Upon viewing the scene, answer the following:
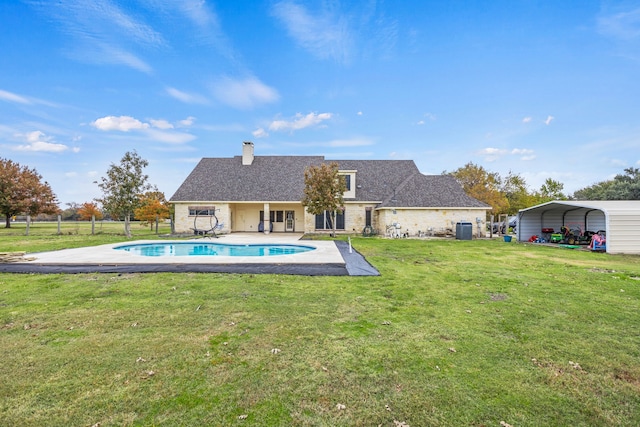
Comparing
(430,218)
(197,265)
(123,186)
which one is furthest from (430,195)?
(123,186)

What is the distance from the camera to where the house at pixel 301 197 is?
65.8 feet

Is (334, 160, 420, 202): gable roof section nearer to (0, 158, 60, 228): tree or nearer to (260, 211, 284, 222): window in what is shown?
(260, 211, 284, 222): window

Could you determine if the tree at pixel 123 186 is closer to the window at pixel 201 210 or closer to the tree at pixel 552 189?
the window at pixel 201 210

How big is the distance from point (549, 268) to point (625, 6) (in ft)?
39.0

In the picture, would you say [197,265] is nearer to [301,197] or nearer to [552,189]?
[301,197]

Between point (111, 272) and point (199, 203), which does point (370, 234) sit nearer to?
point (199, 203)

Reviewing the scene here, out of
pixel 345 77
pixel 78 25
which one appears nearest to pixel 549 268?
pixel 345 77

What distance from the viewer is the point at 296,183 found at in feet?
77.0

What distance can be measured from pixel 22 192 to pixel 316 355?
33800 mm

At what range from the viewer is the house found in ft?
65.8

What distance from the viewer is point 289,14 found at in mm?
14367

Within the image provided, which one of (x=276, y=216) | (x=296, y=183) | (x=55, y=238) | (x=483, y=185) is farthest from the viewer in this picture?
(x=483, y=185)

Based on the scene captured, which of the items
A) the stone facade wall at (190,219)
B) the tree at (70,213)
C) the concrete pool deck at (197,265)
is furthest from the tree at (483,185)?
the tree at (70,213)

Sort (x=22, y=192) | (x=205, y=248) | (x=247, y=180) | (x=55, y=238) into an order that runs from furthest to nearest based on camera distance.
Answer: (x=22, y=192), (x=247, y=180), (x=55, y=238), (x=205, y=248)
